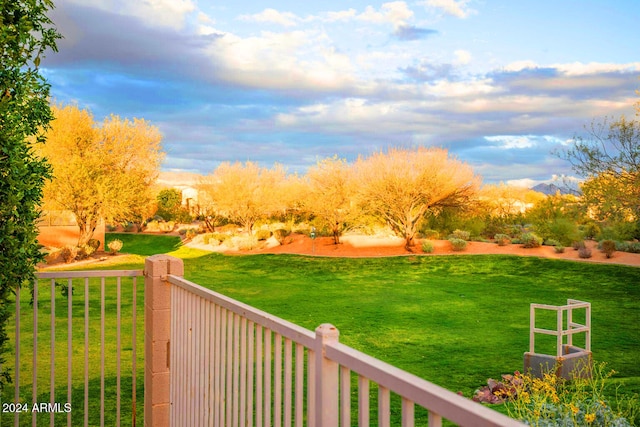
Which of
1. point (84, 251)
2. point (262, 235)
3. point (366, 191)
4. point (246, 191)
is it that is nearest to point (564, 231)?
point (366, 191)

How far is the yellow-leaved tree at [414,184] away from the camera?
23484 mm

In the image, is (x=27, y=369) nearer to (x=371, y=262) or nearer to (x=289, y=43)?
(x=371, y=262)

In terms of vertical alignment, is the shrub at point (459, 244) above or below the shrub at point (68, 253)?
above

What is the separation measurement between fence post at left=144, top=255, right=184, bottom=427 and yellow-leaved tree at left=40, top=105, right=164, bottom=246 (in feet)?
62.4

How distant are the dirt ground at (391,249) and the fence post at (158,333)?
19.1 m

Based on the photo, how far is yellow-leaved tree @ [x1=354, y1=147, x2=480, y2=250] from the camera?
2348 cm

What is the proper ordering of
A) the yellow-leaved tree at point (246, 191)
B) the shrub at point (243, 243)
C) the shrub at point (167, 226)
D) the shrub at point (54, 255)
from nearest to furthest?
1. the shrub at point (54, 255)
2. the shrub at point (243, 243)
3. the yellow-leaved tree at point (246, 191)
4. the shrub at point (167, 226)

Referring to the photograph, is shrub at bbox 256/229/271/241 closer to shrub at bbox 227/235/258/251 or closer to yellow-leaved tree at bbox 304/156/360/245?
shrub at bbox 227/235/258/251

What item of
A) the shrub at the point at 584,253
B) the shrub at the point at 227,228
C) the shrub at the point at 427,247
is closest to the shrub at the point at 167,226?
the shrub at the point at 227,228

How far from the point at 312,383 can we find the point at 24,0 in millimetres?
3133

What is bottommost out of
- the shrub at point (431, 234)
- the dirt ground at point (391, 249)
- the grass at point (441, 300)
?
the grass at point (441, 300)

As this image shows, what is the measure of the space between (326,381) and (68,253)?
79.2 ft

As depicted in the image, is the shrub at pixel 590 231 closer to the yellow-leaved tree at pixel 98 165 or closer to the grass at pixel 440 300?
the grass at pixel 440 300

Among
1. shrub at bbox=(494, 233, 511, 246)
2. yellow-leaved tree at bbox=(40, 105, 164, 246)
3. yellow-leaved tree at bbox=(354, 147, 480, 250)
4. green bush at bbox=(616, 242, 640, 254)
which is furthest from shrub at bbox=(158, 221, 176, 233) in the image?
green bush at bbox=(616, 242, 640, 254)
